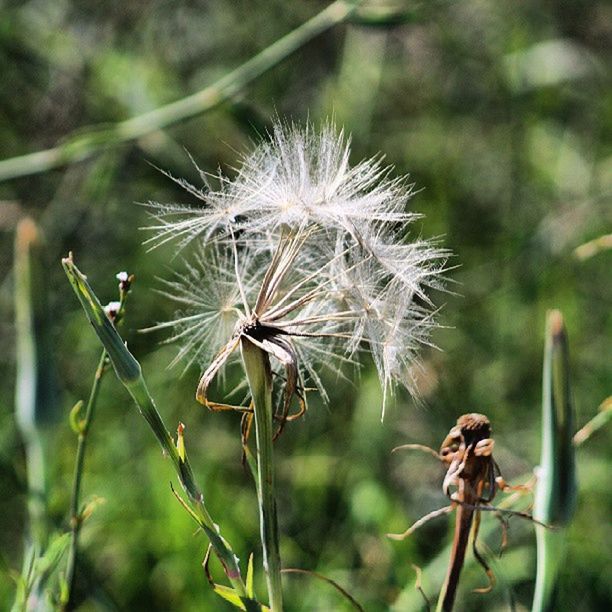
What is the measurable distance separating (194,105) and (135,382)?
0.93 m

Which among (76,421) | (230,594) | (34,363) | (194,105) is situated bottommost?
(230,594)

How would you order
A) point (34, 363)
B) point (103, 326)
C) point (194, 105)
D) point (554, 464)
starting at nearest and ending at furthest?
1. point (103, 326)
2. point (554, 464)
3. point (34, 363)
4. point (194, 105)

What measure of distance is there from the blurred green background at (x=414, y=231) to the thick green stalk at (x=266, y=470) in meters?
→ 0.79

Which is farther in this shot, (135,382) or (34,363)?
(34,363)

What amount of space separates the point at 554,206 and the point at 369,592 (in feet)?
4.57

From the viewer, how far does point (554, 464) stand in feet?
2.63

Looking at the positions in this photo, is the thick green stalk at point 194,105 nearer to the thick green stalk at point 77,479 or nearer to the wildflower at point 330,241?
the wildflower at point 330,241

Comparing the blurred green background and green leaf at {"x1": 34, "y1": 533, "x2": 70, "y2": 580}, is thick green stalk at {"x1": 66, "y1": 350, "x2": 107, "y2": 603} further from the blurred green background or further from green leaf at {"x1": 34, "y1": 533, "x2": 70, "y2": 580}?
the blurred green background

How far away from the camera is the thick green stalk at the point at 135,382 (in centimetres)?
68

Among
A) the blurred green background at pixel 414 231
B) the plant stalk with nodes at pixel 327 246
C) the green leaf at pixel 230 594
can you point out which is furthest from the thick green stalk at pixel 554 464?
the blurred green background at pixel 414 231

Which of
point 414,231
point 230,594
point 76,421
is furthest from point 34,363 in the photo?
point 414,231

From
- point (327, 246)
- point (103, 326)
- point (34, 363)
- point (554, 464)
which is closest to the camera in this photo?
point (103, 326)

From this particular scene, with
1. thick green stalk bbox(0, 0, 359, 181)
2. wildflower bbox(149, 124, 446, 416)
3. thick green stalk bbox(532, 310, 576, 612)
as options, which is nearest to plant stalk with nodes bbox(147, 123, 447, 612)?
wildflower bbox(149, 124, 446, 416)

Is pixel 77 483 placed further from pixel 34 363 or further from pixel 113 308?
pixel 34 363
